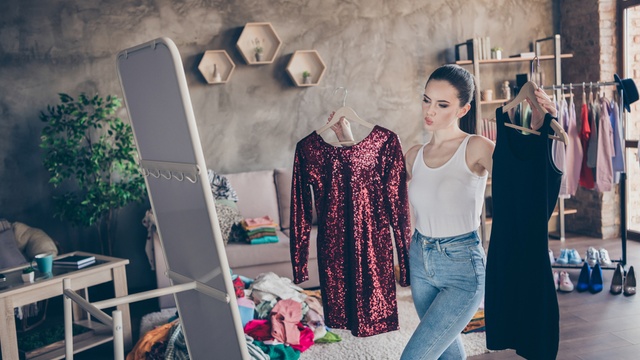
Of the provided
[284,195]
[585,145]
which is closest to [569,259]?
[585,145]

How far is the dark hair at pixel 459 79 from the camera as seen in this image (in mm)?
1922

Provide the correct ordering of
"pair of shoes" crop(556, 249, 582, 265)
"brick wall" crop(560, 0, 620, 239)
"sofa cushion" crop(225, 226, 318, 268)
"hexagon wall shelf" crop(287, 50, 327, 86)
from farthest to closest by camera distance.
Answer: "brick wall" crop(560, 0, 620, 239), "hexagon wall shelf" crop(287, 50, 327, 86), "pair of shoes" crop(556, 249, 582, 265), "sofa cushion" crop(225, 226, 318, 268)

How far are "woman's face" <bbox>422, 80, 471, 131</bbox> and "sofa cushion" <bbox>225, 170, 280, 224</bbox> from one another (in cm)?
314

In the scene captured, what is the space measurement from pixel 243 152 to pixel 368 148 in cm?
319

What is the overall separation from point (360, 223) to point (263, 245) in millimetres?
2267

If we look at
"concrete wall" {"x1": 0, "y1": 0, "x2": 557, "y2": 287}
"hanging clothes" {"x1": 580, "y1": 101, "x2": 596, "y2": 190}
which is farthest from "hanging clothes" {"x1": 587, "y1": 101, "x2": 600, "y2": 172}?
"concrete wall" {"x1": 0, "y1": 0, "x2": 557, "y2": 287}

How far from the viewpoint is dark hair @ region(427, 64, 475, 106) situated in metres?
1.92

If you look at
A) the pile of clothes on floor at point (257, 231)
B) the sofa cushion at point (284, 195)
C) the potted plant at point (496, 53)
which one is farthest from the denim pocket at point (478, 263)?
the potted plant at point (496, 53)

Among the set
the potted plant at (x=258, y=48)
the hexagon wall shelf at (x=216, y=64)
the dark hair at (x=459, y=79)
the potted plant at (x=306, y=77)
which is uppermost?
the potted plant at (x=258, y=48)

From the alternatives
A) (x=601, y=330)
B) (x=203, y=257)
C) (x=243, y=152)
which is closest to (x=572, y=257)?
(x=601, y=330)

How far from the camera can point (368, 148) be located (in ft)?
7.40

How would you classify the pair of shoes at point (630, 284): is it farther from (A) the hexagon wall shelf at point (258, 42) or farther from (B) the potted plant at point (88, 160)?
(B) the potted plant at point (88, 160)

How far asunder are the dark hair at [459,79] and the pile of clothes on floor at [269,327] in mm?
1734

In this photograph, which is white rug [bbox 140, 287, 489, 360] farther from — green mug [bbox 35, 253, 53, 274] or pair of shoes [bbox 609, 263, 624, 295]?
green mug [bbox 35, 253, 53, 274]
